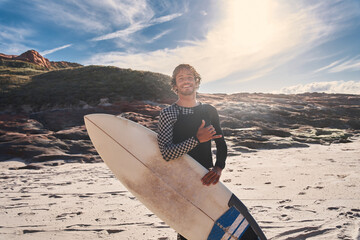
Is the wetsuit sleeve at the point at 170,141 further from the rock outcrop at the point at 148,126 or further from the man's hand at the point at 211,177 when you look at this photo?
the rock outcrop at the point at 148,126

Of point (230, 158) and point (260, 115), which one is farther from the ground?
point (260, 115)

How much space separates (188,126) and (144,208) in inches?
83.5

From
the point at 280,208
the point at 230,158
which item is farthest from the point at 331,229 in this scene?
the point at 230,158

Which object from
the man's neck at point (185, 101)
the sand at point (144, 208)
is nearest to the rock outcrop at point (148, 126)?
the sand at point (144, 208)

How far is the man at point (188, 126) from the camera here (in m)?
1.48

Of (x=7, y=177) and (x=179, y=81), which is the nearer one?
(x=179, y=81)

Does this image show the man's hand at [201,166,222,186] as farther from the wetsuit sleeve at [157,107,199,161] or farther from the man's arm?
the wetsuit sleeve at [157,107,199,161]

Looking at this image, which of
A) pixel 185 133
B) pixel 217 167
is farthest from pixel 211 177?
pixel 185 133

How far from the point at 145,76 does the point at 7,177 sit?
68.1ft

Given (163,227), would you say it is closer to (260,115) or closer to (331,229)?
(331,229)

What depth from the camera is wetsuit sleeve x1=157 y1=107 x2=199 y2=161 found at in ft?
4.76

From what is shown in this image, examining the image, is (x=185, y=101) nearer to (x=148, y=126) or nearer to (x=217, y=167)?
(x=217, y=167)

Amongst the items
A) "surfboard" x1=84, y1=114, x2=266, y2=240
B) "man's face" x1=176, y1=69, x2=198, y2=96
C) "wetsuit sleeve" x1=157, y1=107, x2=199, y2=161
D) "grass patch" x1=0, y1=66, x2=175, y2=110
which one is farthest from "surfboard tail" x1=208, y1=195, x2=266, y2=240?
"grass patch" x1=0, y1=66, x2=175, y2=110

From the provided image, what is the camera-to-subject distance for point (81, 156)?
24.4 ft
